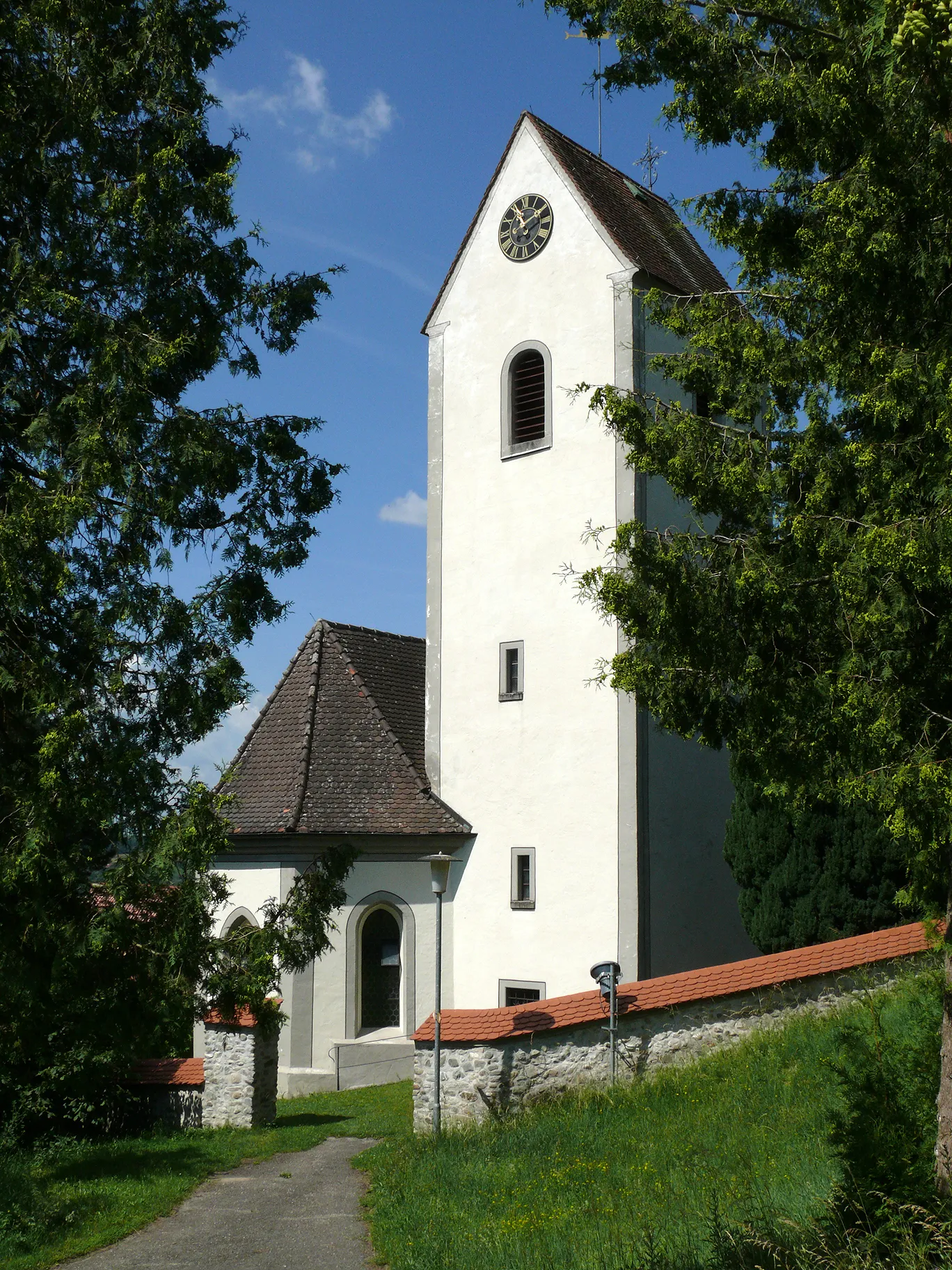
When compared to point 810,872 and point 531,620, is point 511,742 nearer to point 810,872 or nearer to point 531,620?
point 531,620

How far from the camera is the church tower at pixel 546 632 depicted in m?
18.6

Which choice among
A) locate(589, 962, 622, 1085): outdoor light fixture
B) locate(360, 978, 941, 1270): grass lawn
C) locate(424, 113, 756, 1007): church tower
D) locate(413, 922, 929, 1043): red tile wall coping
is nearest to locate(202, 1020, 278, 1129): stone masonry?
locate(413, 922, 929, 1043): red tile wall coping

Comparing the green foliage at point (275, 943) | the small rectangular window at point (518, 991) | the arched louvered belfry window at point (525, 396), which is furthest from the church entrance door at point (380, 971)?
the green foliage at point (275, 943)

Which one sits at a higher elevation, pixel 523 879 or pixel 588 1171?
pixel 523 879

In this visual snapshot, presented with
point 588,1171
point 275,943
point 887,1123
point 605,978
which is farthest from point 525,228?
point 887,1123

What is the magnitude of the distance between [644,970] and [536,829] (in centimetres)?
275

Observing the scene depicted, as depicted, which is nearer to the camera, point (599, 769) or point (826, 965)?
point (826, 965)

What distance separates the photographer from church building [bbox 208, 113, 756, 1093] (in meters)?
18.7

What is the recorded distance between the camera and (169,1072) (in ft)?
50.8

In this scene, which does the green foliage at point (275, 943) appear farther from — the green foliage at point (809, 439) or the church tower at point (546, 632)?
the church tower at point (546, 632)

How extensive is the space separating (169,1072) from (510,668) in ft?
26.8

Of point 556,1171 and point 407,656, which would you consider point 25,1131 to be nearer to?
point 556,1171

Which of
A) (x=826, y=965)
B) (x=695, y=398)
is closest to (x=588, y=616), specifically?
(x=695, y=398)

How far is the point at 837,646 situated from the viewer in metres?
8.25
